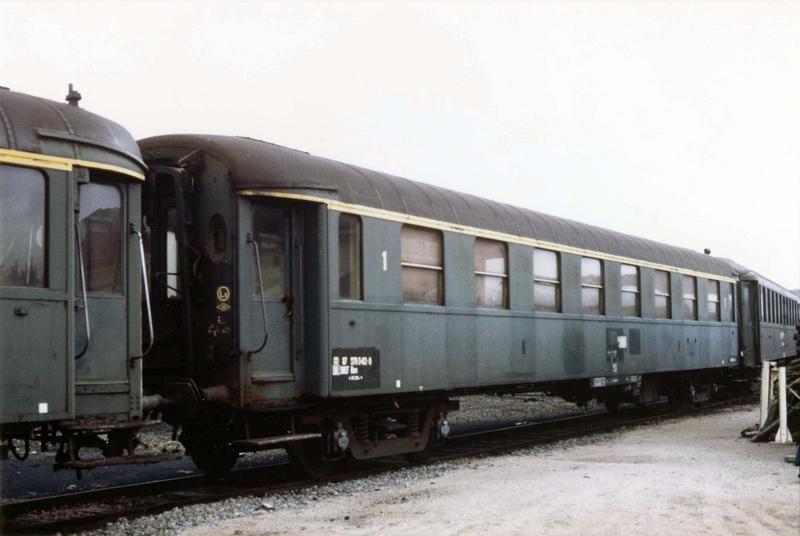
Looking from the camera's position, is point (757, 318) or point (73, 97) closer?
point (73, 97)

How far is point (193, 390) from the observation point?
27.2 ft

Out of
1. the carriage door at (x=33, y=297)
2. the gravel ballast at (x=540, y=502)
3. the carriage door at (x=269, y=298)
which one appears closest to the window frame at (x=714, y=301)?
the gravel ballast at (x=540, y=502)

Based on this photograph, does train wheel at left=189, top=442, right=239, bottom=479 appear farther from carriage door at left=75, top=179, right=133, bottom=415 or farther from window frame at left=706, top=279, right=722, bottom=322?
window frame at left=706, top=279, right=722, bottom=322

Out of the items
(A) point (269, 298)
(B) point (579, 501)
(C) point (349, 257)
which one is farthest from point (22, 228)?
(B) point (579, 501)

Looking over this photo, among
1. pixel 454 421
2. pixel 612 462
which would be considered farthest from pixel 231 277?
pixel 454 421

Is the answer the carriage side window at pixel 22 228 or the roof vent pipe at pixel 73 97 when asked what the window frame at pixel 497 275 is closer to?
the roof vent pipe at pixel 73 97

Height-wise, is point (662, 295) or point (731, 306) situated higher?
point (662, 295)

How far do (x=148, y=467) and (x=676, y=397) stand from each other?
466 inches

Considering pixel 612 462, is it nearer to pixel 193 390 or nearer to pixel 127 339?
pixel 193 390

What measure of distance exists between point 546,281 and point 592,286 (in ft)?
5.66

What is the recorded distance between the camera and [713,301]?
20031 mm

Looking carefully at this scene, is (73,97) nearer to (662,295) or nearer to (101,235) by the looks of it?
(101,235)

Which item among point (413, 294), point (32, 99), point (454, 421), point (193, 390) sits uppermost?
point (32, 99)

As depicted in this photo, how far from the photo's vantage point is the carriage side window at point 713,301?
1978 centimetres
